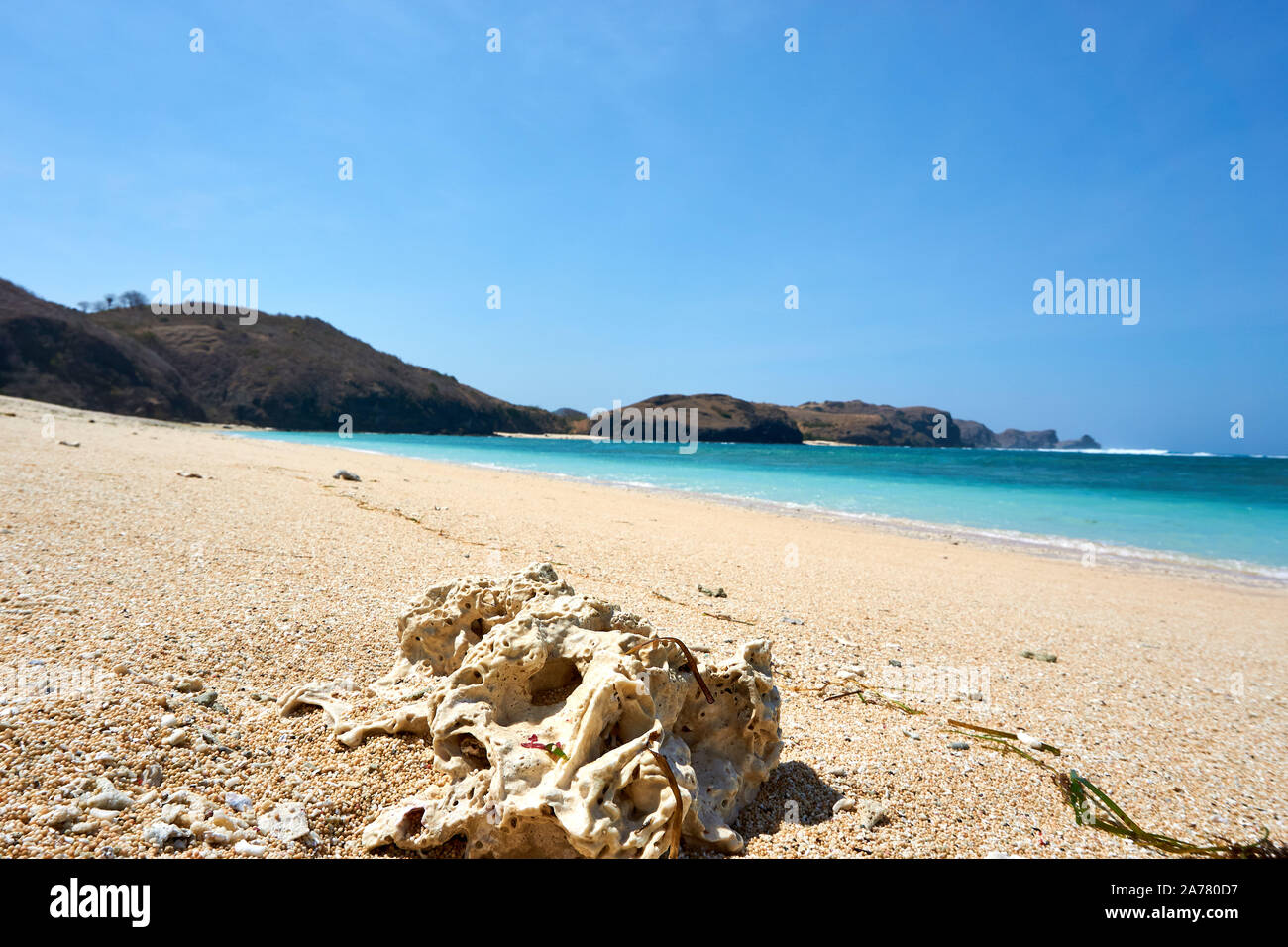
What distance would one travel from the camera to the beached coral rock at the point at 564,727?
186 centimetres

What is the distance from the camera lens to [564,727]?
2146 millimetres

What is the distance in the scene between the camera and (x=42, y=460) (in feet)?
28.1

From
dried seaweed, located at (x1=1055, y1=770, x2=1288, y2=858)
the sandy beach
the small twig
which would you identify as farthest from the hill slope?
dried seaweed, located at (x1=1055, y1=770, x2=1288, y2=858)

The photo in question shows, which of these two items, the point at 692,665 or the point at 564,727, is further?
the point at 692,665

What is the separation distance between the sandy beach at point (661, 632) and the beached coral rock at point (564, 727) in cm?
15

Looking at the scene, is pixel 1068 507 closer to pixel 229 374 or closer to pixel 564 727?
pixel 564 727

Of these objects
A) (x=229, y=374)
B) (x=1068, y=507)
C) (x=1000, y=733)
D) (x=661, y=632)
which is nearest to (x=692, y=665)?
(x=661, y=632)

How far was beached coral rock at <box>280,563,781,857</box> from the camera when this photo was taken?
186cm

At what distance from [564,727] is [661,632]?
2322 mm

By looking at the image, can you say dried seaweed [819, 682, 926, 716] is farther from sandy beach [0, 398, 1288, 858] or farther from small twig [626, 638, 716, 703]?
small twig [626, 638, 716, 703]

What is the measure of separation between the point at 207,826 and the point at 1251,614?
11355 millimetres

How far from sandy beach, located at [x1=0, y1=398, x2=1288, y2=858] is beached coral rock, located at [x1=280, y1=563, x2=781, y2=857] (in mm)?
150
